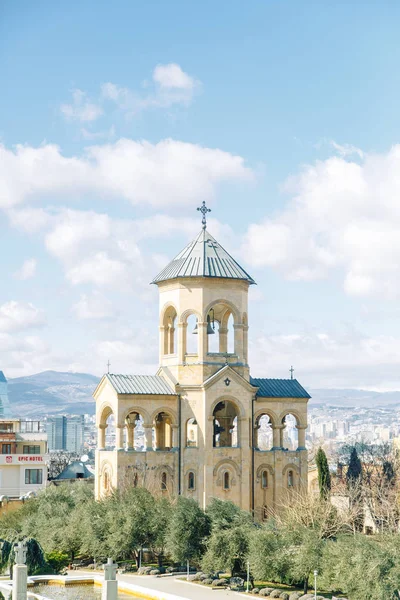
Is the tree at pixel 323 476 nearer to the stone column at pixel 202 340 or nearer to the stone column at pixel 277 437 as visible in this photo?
the stone column at pixel 277 437

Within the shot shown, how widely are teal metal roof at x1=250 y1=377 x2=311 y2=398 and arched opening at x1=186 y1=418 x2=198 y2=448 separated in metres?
3.62

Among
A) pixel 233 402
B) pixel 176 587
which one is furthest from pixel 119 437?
pixel 176 587

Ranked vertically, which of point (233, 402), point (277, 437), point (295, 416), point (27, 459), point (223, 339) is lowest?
point (27, 459)

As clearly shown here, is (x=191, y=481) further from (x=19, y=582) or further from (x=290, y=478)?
(x=19, y=582)

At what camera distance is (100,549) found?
42.2 metres

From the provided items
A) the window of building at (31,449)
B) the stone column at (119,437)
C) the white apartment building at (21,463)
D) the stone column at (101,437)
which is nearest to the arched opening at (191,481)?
the stone column at (119,437)

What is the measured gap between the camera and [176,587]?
37969 millimetres

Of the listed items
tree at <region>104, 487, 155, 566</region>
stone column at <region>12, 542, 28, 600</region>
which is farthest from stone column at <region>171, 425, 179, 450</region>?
stone column at <region>12, 542, 28, 600</region>

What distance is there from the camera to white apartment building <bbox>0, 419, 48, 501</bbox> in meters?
66.2

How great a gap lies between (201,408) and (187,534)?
8573 mm

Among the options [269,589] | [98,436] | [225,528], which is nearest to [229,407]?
[98,436]

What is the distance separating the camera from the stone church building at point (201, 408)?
4775cm

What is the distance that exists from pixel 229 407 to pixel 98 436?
6.81 meters

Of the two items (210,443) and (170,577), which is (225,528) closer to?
(170,577)
